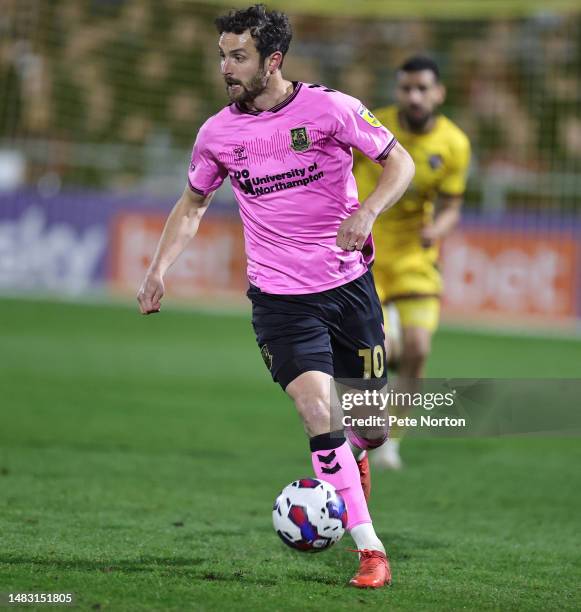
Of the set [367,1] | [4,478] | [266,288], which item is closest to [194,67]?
[367,1]

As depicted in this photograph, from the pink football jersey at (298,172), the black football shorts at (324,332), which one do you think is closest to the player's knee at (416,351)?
the black football shorts at (324,332)

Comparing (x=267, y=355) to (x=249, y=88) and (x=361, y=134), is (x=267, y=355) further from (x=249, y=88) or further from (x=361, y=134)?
(x=249, y=88)

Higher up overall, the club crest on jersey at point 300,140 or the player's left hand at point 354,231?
the club crest on jersey at point 300,140

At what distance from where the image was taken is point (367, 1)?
24781mm

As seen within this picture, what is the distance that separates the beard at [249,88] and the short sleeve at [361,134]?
0.34 meters

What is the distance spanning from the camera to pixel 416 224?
29.8 feet

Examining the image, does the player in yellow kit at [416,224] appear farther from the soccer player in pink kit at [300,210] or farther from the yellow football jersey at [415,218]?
the soccer player in pink kit at [300,210]

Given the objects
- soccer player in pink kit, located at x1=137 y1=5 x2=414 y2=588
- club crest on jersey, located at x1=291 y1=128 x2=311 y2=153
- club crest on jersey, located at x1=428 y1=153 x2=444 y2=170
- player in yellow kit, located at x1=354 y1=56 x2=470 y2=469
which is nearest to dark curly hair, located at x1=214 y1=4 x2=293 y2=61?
soccer player in pink kit, located at x1=137 y1=5 x2=414 y2=588

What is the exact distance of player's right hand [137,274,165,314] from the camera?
5.63 metres

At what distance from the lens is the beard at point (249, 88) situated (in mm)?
5504

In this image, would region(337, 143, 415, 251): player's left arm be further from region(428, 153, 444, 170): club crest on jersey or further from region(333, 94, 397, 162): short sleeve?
region(428, 153, 444, 170): club crest on jersey

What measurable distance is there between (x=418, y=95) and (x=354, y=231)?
387 cm

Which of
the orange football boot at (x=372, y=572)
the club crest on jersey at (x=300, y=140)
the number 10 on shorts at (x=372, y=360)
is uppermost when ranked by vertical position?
the club crest on jersey at (x=300, y=140)

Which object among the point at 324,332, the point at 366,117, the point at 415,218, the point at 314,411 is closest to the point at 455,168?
the point at 415,218
